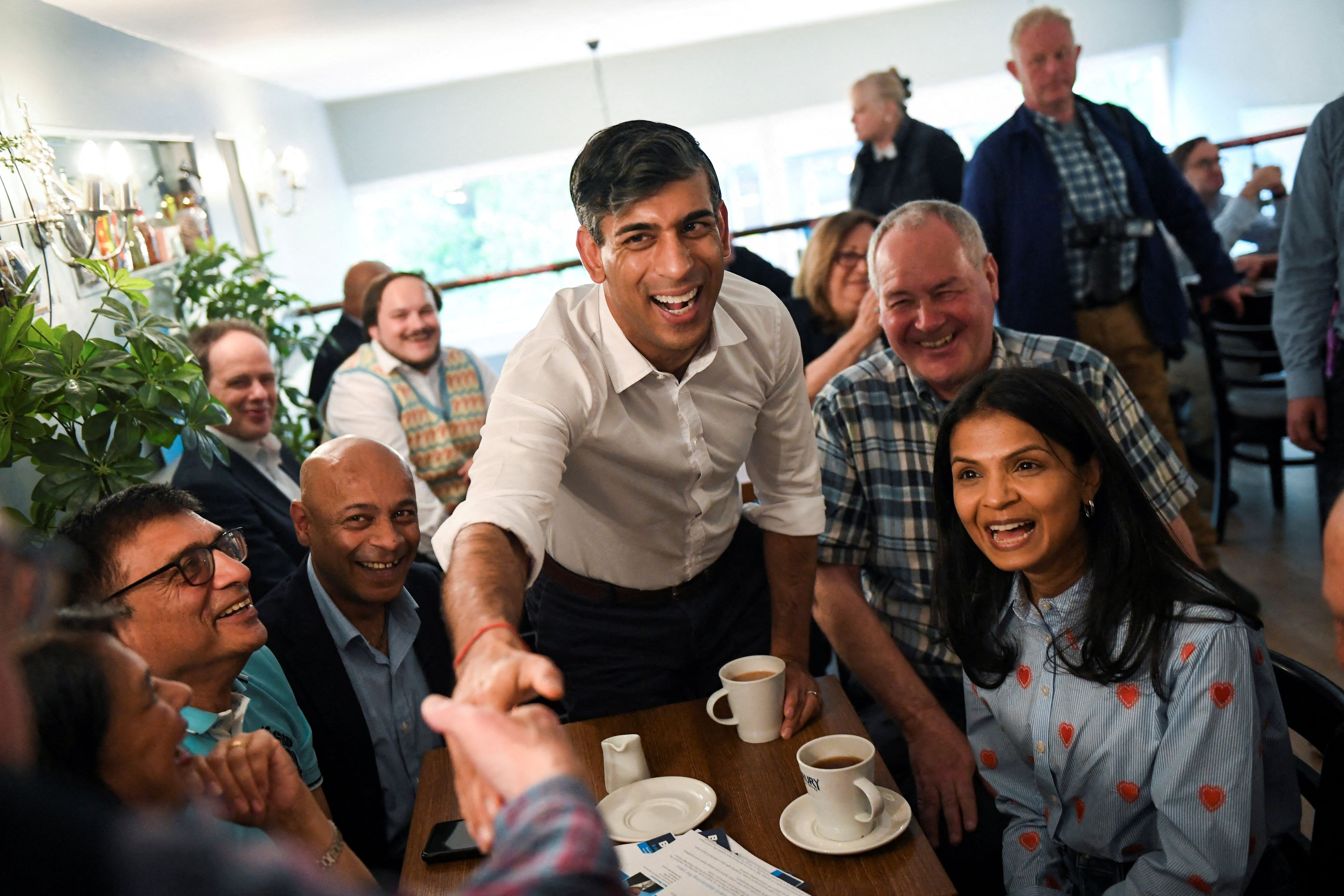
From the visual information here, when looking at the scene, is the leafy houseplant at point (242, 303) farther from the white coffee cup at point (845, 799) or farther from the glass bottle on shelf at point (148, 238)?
the white coffee cup at point (845, 799)

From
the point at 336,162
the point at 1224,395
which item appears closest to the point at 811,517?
the point at 1224,395

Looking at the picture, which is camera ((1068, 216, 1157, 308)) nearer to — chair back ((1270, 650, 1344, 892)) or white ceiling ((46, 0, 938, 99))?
chair back ((1270, 650, 1344, 892))

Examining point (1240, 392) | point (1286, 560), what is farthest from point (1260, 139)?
point (1286, 560)

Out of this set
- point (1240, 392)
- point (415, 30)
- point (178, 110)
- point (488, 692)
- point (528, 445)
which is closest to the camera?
point (488, 692)

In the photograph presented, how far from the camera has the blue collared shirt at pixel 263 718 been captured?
4.57 feet

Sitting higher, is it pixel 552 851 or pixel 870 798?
pixel 552 851

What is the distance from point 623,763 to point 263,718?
1.91ft

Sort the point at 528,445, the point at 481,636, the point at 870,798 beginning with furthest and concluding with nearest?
the point at 528,445, the point at 870,798, the point at 481,636

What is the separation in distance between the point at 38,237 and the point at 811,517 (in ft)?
8.61

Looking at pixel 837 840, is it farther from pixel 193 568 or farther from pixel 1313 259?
pixel 1313 259

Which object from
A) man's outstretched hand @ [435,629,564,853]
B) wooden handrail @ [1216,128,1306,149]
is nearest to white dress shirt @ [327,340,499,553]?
man's outstretched hand @ [435,629,564,853]

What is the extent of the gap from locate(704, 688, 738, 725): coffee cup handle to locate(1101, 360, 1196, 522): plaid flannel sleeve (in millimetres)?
930

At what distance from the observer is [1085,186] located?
10.2 feet

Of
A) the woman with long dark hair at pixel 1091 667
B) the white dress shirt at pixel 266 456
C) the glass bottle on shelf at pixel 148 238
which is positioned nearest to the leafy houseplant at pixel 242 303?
the glass bottle on shelf at pixel 148 238
